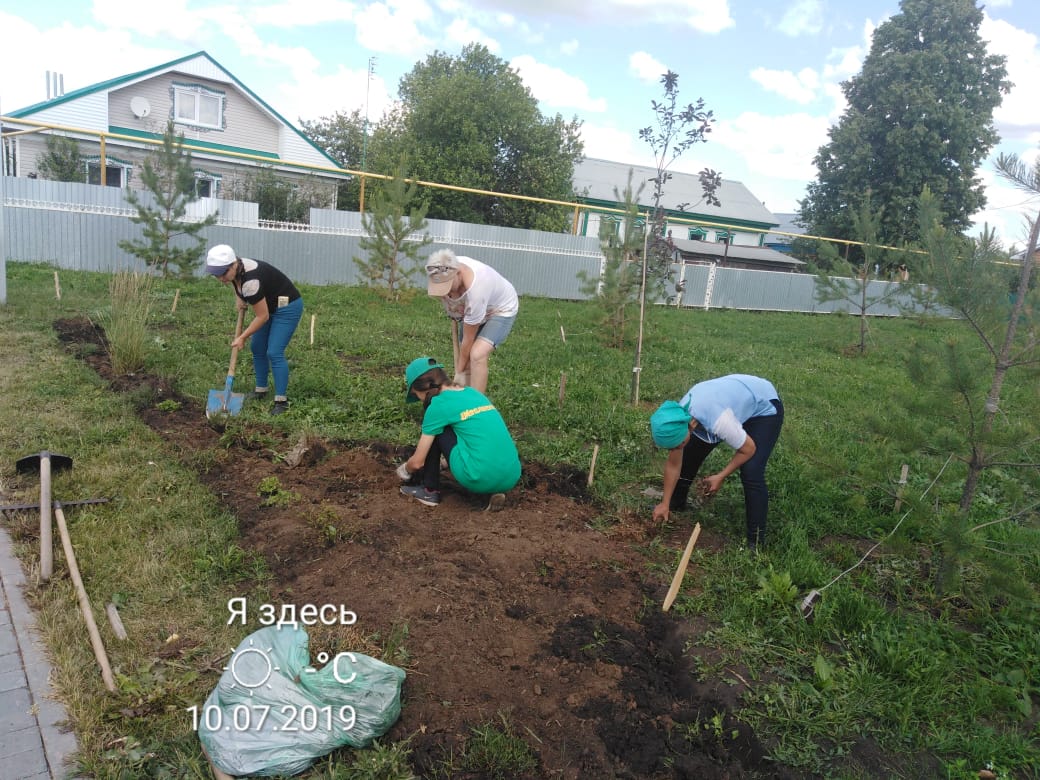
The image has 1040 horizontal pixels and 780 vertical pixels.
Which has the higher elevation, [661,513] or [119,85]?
[119,85]

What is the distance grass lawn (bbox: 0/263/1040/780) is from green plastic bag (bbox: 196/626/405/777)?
0.30 ft

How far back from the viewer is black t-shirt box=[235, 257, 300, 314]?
5387mm

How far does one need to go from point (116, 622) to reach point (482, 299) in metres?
3.03

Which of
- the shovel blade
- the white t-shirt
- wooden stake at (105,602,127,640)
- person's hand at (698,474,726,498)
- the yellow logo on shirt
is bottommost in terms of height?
wooden stake at (105,602,127,640)

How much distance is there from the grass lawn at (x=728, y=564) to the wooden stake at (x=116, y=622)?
6 cm

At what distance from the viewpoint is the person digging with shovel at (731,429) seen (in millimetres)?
3609

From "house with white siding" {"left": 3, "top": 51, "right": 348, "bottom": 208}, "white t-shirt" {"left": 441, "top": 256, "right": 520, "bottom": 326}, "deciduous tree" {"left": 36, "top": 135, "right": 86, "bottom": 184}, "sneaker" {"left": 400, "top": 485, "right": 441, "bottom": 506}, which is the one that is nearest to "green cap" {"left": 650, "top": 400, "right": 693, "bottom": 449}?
"sneaker" {"left": 400, "top": 485, "right": 441, "bottom": 506}

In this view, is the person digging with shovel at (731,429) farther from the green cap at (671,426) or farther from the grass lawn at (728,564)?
the grass lawn at (728,564)

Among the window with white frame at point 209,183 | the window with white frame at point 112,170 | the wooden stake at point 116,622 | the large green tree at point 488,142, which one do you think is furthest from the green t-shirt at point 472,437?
the large green tree at point 488,142

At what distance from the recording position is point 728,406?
367 cm

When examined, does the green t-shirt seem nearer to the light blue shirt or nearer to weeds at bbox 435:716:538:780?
the light blue shirt

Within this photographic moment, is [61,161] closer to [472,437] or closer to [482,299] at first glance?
[482,299]

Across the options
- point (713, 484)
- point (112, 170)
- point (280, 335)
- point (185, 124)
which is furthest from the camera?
point (185, 124)

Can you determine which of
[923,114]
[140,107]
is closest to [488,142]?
[140,107]
